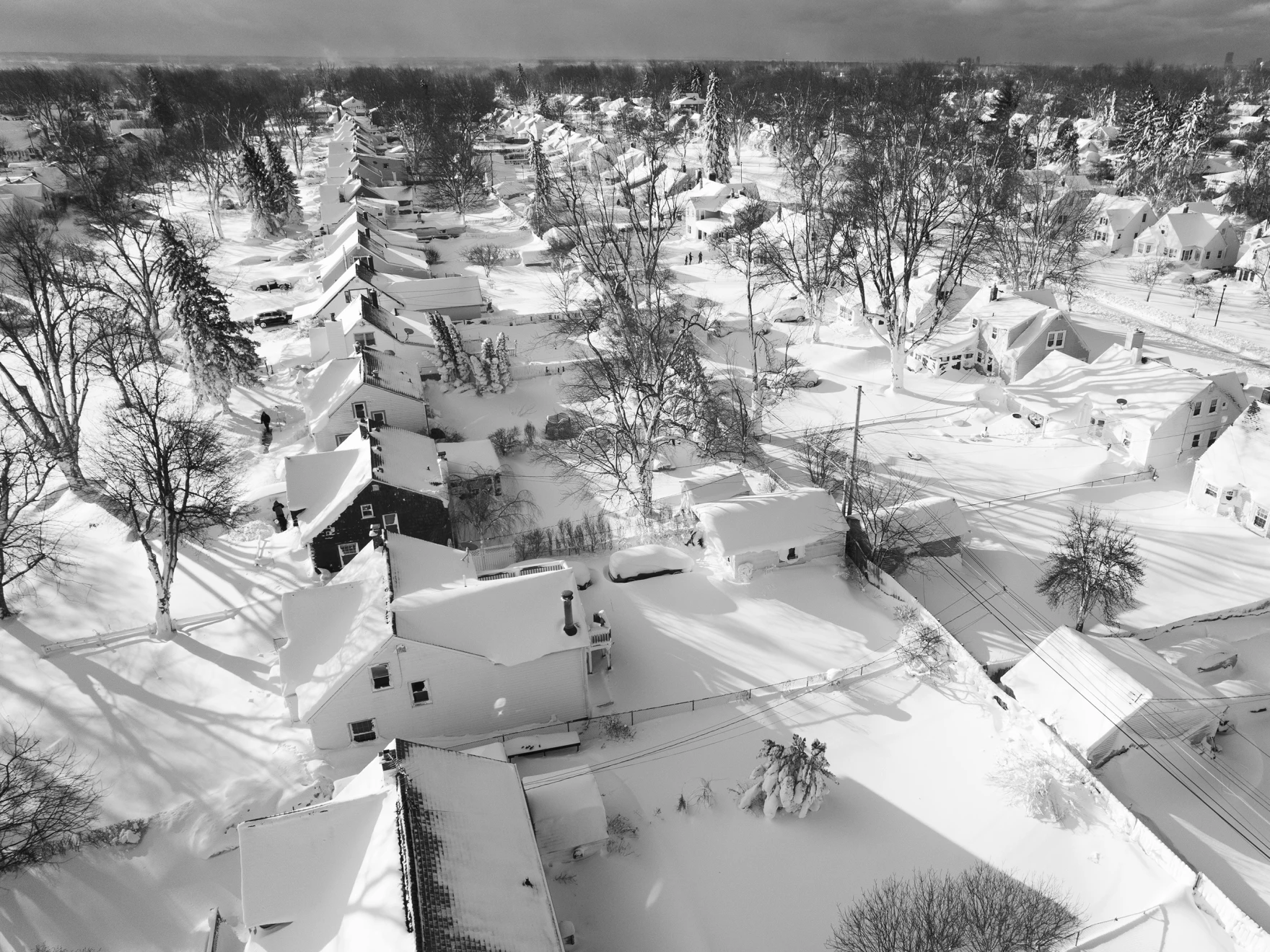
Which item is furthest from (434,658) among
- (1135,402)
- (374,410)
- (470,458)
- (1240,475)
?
(1135,402)

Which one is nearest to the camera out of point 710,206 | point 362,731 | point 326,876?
point 326,876

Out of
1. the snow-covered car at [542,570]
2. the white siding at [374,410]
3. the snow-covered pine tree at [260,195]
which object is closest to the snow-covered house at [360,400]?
the white siding at [374,410]

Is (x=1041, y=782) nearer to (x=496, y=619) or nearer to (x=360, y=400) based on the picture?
(x=496, y=619)

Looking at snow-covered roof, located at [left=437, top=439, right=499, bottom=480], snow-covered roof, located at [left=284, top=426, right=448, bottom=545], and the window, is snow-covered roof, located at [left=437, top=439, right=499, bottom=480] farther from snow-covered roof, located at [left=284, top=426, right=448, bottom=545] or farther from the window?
the window

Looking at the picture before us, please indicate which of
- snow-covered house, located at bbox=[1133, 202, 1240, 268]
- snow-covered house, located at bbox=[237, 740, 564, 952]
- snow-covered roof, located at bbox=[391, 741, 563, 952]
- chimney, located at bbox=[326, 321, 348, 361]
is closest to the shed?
snow-covered roof, located at bbox=[391, 741, 563, 952]

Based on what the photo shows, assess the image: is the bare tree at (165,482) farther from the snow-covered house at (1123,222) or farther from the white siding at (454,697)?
the snow-covered house at (1123,222)

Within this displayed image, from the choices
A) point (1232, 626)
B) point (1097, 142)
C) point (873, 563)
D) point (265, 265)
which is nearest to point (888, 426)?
point (873, 563)

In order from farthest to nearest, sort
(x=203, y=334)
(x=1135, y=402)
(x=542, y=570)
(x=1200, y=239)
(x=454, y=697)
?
(x=1200, y=239), (x=203, y=334), (x=1135, y=402), (x=542, y=570), (x=454, y=697)

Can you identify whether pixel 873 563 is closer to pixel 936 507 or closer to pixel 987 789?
pixel 936 507
